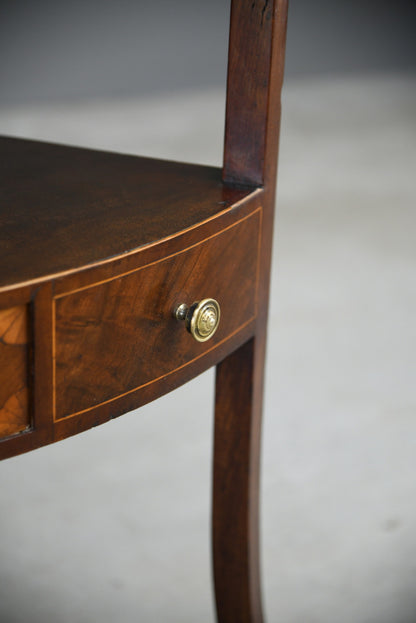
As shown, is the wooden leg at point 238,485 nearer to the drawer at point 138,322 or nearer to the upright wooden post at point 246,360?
the upright wooden post at point 246,360

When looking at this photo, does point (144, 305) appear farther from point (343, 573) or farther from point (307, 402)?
point (307, 402)

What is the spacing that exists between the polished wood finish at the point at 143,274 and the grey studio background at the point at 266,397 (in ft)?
1.18

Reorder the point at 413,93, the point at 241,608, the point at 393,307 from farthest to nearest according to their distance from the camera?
the point at 413,93, the point at 393,307, the point at 241,608

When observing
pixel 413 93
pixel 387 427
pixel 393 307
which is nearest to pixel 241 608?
pixel 387 427

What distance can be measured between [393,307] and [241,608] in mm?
1130

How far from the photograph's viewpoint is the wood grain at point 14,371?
0.45 m

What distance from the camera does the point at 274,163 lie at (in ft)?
2.13

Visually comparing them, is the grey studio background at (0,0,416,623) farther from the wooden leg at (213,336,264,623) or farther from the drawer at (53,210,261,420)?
the drawer at (53,210,261,420)

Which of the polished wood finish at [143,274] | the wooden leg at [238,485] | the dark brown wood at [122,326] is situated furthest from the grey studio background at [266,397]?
the dark brown wood at [122,326]

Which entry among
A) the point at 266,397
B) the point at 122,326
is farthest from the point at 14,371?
the point at 266,397

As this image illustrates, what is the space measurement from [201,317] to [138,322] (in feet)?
0.17

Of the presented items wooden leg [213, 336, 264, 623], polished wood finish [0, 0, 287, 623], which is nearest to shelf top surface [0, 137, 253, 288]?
polished wood finish [0, 0, 287, 623]

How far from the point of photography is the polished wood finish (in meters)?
0.47

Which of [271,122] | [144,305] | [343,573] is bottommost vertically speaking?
[343,573]
